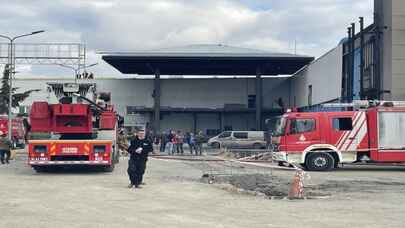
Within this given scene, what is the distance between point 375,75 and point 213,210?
25333 mm

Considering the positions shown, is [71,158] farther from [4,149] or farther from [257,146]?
[257,146]

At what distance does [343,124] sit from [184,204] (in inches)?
523

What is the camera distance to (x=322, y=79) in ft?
173

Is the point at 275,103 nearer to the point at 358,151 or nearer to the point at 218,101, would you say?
the point at 218,101

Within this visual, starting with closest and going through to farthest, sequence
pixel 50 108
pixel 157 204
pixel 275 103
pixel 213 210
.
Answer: pixel 213 210
pixel 157 204
pixel 50 108
pixel 275 103

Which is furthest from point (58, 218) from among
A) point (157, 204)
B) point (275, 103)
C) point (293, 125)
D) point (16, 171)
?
point (275, 103)

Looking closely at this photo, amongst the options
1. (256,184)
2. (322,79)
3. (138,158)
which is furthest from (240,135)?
(138,158)

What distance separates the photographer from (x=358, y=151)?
25.2 m

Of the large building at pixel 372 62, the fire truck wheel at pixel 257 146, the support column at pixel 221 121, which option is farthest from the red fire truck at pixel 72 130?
the support column at pixel 221 121

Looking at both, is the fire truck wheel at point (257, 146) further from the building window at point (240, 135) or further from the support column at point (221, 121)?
the support column at point (221, 121)

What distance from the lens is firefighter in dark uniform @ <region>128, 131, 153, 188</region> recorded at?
1728cm

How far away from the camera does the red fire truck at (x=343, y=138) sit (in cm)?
2512

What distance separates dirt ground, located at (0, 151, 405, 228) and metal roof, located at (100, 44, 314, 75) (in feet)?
140

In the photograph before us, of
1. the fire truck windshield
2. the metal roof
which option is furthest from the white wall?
the fire truck windshield
